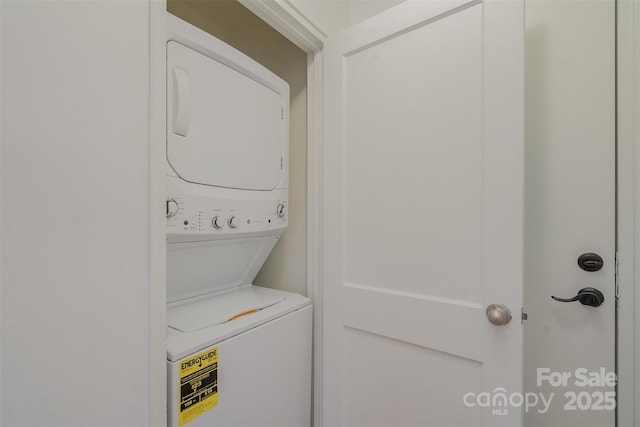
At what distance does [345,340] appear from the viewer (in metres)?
1.46

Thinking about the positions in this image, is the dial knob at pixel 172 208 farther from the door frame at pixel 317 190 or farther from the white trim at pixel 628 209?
the white trim at pixel 628 209

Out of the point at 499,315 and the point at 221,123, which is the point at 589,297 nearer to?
the point at 499,315

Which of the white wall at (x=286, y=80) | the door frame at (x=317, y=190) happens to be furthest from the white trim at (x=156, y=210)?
the white wall at (x=286, y=80)

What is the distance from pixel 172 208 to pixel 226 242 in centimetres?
35

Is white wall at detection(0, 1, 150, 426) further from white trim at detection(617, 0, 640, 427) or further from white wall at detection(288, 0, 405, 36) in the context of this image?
white trim at detection(617, 0, 640, 427)

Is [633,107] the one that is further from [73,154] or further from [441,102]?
[73,154]

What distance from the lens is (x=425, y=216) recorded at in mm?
1218

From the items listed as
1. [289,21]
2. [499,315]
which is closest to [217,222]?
[289,21]

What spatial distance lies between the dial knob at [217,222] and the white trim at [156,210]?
324 mm

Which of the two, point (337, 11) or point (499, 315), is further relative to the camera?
point (337, 11)

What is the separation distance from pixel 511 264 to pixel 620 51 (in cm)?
88

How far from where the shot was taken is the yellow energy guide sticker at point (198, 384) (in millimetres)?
916

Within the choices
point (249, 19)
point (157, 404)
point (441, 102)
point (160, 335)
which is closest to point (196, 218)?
point (160, 335)

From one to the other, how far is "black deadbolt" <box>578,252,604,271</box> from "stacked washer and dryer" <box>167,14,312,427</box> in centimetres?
117
